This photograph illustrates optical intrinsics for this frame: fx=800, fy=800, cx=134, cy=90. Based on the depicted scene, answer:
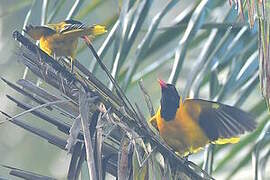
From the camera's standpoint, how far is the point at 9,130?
20.1 feet

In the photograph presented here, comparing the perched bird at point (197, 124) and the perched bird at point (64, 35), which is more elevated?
the perched bird at point (64, 35)

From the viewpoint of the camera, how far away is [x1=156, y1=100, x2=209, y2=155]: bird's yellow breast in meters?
1.84

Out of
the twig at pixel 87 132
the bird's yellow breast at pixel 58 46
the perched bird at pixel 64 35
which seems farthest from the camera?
the bird's yellow breast at pixel 58 46

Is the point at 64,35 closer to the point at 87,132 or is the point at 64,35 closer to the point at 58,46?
the point at 58,46

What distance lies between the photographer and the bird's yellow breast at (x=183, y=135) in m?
1.84

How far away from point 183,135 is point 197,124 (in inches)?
1.7

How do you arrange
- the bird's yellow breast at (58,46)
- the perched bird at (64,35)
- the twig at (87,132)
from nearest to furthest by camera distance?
1. the twig at (87,132)
2. the perched bird at (64,35)
3. the bird's yellow breast at (58,46)

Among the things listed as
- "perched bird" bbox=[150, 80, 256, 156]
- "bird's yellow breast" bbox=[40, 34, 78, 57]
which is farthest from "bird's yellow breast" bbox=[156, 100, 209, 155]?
"bird's yellow breast" bbox=[40, 34, 78, 57]

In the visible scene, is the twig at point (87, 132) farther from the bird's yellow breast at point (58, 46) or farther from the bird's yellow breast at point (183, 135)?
the bird's yellow breast at point (183, 135)

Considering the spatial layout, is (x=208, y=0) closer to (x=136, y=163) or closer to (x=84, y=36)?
(x=84, y=36)

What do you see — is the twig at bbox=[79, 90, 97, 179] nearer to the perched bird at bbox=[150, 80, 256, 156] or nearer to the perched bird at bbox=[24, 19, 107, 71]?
the perched bird at bbox=[24, 19, 107, 71]

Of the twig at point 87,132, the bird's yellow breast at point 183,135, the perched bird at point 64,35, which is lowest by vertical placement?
the twig at point 87,132

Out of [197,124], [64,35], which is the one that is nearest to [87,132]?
[64,35]

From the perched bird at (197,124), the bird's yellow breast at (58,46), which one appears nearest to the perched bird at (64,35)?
the bird's yellow breast at (58,46)
